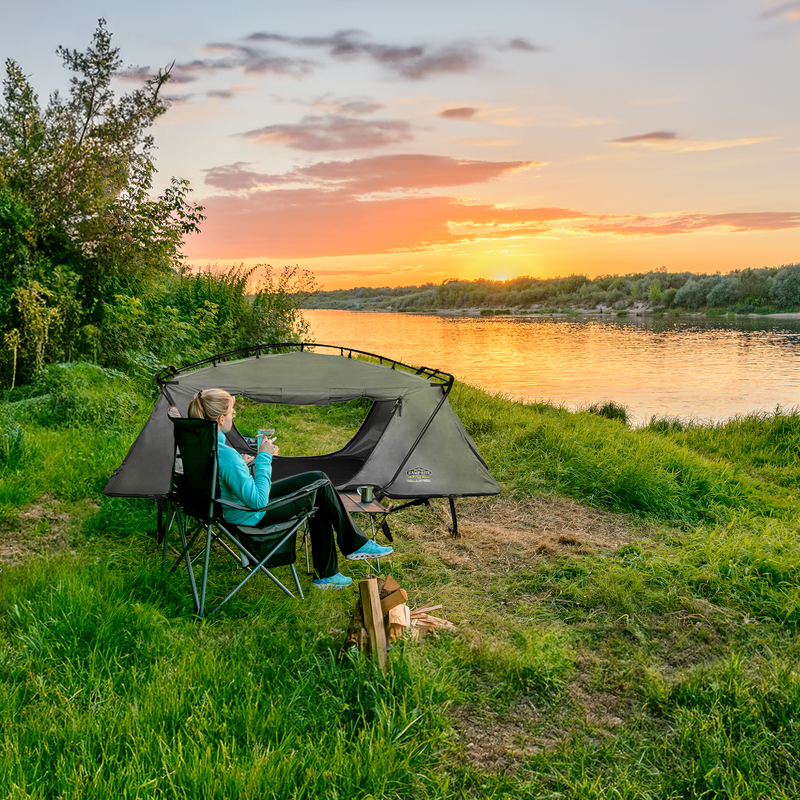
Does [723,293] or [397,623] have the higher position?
[723,293]

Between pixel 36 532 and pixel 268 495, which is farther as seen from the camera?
pixel 36 532

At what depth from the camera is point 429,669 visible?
2.68 metres

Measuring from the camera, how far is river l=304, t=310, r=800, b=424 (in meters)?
14.5

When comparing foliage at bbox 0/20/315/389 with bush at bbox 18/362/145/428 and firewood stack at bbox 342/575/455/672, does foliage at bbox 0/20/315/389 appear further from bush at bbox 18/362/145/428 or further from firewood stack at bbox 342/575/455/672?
firewood stack at bbox 342/575/455/672

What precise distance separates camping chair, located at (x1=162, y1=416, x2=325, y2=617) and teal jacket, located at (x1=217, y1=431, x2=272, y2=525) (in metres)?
0.05

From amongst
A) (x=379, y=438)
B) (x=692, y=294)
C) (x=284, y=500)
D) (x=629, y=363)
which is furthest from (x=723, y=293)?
(x=284, y=500)

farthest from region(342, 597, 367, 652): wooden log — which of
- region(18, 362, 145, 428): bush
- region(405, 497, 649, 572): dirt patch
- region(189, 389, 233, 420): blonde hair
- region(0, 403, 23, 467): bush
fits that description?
region(18, 362, 145, 428): bush

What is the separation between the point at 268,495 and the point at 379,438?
5.20 ft

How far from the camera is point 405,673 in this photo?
2508 millimetres

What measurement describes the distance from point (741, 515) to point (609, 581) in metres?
2.20

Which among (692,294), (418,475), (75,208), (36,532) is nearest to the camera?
(36,532)

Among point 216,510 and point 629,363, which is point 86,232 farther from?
point 629,363

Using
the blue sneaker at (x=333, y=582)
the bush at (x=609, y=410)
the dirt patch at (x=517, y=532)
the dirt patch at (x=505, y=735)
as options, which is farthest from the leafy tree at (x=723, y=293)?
the dirt patch at (x=505, y=735)

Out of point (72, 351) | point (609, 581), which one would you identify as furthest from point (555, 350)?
point (609, 581)
